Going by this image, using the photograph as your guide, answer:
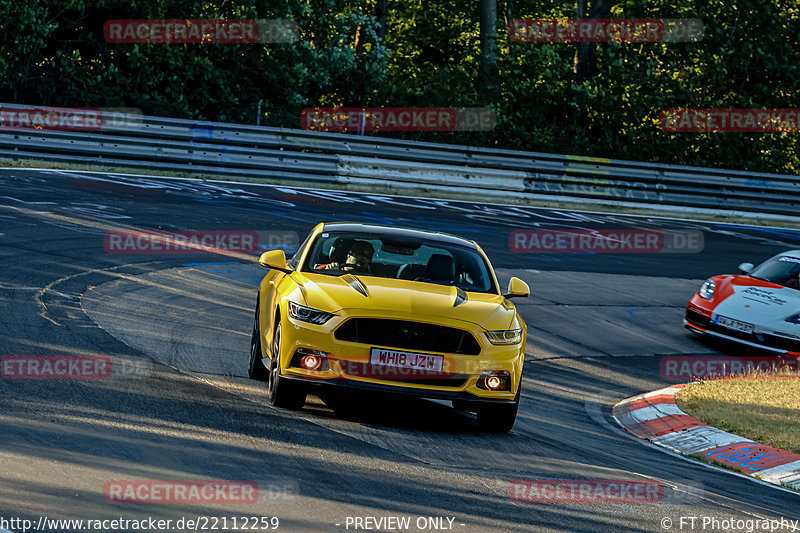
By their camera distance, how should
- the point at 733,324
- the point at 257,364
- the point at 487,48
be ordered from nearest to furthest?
the point at 257,364
the point at 733,324
the point at 487,48

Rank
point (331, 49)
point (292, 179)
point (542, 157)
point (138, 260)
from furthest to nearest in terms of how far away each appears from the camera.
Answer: point (331, 49), point (542, 157), point (292, 179), point (138, 260)

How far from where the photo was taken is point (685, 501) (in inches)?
289

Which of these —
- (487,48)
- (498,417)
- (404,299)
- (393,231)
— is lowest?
(498,417)

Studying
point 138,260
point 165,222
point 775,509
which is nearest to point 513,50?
point 165,222

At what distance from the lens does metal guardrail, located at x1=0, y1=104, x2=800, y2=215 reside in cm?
2377

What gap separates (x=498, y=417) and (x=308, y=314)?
1.71 metres

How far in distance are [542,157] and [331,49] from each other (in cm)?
673

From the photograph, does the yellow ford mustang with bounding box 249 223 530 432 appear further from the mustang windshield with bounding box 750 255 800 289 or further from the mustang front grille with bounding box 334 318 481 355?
the mustang windshield with bounding box 750 255 800 289

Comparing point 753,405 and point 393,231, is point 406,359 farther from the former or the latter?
point 753,405

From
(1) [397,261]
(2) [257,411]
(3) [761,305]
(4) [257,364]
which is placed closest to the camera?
(2) [257,411]

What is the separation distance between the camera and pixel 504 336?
8.45m

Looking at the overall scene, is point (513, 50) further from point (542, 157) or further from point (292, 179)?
point (292, 179)

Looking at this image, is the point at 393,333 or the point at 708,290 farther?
the point at 708,290

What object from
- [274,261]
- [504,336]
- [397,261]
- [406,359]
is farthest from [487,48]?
[406,359]
